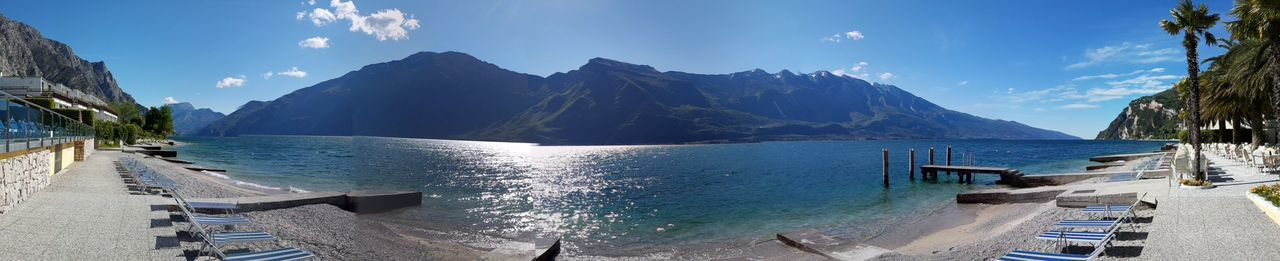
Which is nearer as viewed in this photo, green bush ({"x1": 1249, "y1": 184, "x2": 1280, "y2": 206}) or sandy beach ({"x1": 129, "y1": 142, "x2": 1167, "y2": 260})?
green bush ({"x1": 1249, "y1": 184, "x2": 1280, "y2": 206})

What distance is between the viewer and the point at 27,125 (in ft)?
49.3

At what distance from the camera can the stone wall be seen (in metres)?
11.5

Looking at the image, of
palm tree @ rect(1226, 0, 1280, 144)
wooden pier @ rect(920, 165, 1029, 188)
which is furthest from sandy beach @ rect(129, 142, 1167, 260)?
wooden pier @ rect(920, 165, 1029, 188)

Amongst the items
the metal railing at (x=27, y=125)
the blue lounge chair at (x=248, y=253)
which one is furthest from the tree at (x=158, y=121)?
the blue lounge chair at (x=248, y=253)

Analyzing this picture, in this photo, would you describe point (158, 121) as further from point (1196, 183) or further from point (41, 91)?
point (1196, 183)

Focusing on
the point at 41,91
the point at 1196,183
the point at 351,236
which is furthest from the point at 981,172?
the point at 41,91

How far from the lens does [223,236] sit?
11.0 meters

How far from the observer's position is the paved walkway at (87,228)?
875 cm

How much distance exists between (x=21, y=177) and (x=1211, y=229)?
24.9m

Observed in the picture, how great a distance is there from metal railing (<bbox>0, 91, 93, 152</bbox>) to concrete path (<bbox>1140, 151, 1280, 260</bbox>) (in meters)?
22.8

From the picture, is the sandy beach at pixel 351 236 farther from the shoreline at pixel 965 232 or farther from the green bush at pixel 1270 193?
the green bush at pixel 1270 193

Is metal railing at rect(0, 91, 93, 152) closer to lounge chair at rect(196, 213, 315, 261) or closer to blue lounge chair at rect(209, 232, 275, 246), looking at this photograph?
blue lounge chair at rect(209, 232, 275, 246)

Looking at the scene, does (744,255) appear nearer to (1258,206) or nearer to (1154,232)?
(1154,232)

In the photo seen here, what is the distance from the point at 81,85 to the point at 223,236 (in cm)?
25912
